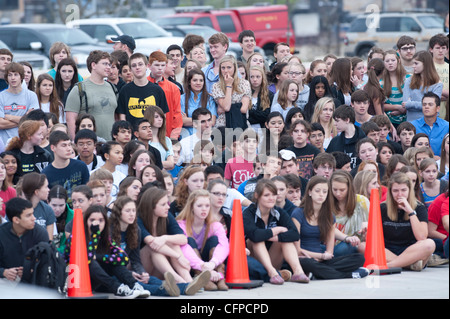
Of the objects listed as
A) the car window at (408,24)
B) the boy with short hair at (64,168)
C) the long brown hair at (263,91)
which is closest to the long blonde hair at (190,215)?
the boy with short hair at (64,168)

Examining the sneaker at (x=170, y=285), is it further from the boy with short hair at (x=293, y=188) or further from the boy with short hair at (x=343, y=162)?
the boy with short hair at (x=343, y=162)

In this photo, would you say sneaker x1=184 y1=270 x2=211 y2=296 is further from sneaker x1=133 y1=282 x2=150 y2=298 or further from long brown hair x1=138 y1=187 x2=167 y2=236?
long brown hair x1=138 y1=187 x2=167 y2=236

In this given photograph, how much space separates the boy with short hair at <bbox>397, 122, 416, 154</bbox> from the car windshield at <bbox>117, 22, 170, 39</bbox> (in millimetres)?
16024

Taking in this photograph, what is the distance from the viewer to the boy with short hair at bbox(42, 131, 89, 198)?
10.1 m

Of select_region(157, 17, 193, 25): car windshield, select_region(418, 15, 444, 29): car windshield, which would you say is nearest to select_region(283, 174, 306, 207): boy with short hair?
select_region(157, 17, 193, 25): car windshield

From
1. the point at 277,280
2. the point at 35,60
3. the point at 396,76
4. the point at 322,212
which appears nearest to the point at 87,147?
the point at 322,212

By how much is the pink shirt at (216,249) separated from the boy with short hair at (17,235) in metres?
1.39

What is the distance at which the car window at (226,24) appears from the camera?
116 feet

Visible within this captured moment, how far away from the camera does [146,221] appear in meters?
9.05

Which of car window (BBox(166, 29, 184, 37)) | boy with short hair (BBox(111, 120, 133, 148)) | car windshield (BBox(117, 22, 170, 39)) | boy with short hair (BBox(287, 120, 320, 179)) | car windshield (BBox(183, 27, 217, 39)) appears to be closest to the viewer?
boy with short hair (BBox(111, 120, 133, 148))

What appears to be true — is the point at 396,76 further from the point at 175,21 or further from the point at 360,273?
the point at 175,21

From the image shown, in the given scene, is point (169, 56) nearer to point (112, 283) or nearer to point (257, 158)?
point (257, 158)

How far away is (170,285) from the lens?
845 centimetres

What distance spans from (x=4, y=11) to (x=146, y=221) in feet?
157
